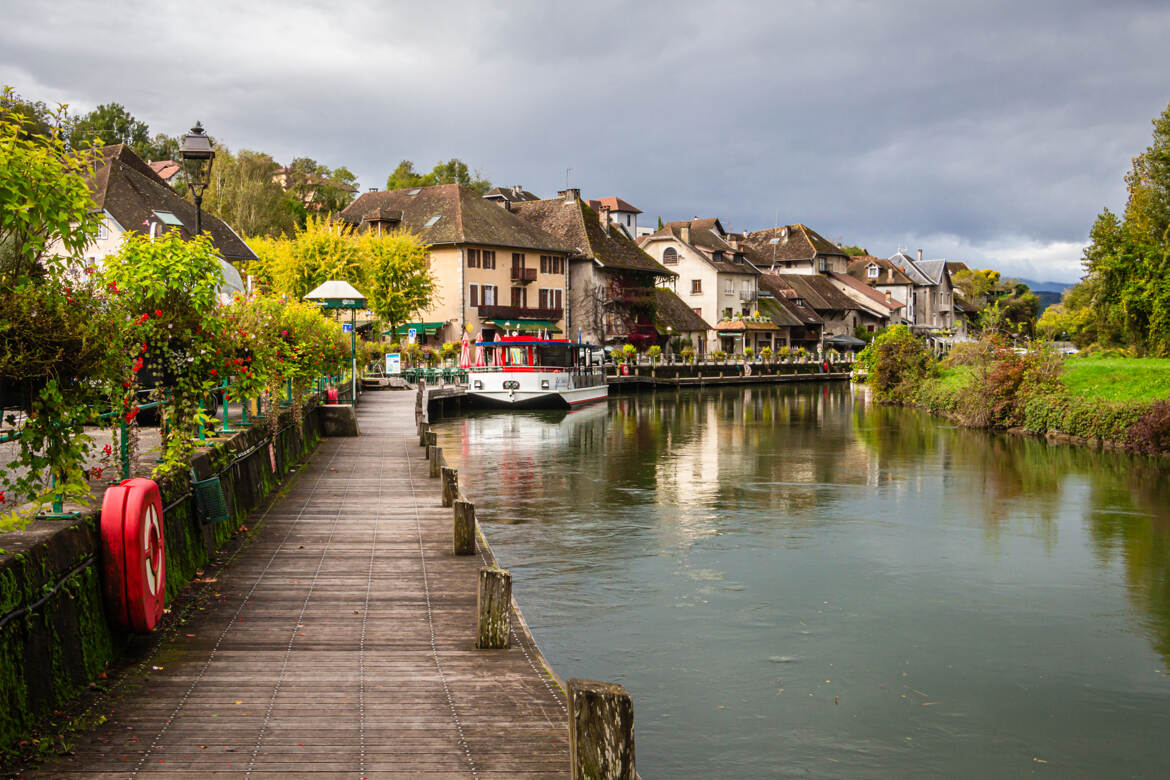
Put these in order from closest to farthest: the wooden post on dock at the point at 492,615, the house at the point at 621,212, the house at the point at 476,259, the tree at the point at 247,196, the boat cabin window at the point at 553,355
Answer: the wooden post on dock at the point at 492,615
the boat cabin window at the point at 553,355
the tree at the point at 247,196
the house at the point at 476,259
the house at the point at 621,212

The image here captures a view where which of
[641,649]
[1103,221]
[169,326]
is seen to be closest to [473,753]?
[641,649]

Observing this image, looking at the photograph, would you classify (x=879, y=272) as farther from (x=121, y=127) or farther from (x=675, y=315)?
(x=121, y=127)

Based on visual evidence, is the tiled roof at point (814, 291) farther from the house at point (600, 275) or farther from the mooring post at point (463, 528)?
the mooring post at point (463, 528)

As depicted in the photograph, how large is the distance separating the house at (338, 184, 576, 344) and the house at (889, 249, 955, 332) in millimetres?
54082

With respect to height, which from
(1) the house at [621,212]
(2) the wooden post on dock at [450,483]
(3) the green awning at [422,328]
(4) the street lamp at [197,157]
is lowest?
(2) the wooden post on dock at [450,483]

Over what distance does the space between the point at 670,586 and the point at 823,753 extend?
5.67m

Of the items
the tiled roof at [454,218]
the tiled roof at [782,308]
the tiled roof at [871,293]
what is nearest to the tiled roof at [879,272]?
the tiled roof at [871,293]

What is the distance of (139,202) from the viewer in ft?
151

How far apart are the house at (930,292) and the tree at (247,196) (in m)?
70.9

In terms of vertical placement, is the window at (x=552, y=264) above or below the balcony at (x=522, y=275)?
above

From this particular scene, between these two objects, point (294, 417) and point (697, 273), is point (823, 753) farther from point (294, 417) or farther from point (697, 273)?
point (697, 273)

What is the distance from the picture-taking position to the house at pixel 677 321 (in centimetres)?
8112

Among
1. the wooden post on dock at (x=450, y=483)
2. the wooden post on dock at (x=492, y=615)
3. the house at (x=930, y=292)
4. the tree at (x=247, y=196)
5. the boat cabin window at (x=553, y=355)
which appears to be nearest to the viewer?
the wooden post on dock at (x=492, y=615)

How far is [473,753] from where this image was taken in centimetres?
641
